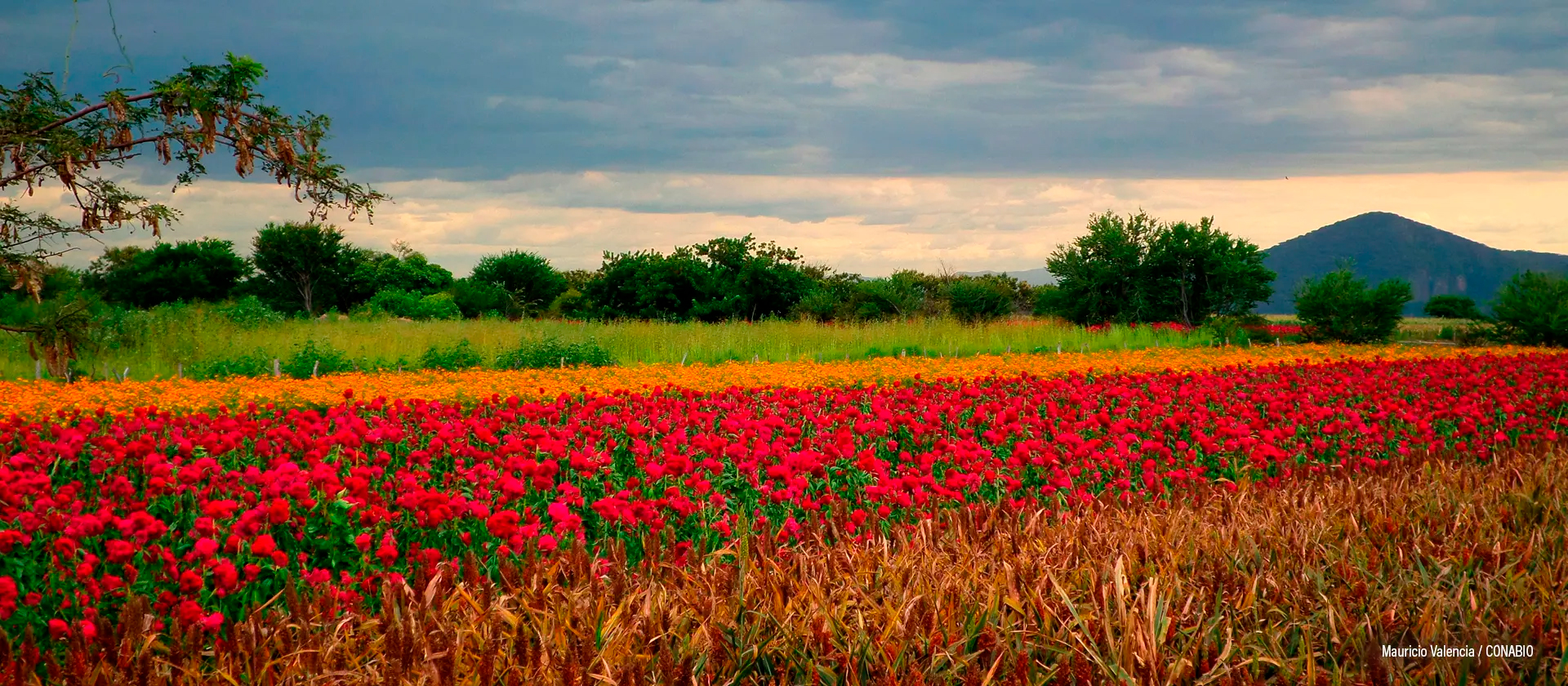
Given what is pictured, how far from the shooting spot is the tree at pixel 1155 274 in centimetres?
3009

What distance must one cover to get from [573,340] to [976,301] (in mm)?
17846

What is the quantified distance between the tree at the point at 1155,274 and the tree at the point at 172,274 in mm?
38205

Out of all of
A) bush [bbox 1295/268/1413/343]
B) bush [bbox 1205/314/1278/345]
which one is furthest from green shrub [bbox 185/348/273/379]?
bush [bbox 1295/268/1413/343]

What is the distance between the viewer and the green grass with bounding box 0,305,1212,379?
16.7m

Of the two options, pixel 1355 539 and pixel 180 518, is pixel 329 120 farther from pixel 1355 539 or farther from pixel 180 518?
pixel 1355 539

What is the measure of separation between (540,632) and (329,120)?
1172cm

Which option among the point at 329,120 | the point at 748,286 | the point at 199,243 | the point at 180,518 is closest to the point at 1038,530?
the point at 180,518

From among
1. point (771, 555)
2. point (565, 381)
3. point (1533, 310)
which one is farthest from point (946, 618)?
point (1533, 310)

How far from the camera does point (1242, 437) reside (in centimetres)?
620

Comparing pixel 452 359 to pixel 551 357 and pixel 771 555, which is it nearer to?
pixel 551 357

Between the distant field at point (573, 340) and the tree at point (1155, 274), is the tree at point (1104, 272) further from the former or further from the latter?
the distant field at point (573, 340)

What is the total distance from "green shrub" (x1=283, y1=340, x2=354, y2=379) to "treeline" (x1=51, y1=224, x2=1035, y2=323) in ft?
36.9

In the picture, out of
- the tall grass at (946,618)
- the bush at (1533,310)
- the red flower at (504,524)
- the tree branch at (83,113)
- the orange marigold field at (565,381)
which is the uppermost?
the tree branch at (83,113)

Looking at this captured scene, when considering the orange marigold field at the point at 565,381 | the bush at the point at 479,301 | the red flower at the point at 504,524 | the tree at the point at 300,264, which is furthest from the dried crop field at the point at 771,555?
the tree at the point at 300,264
